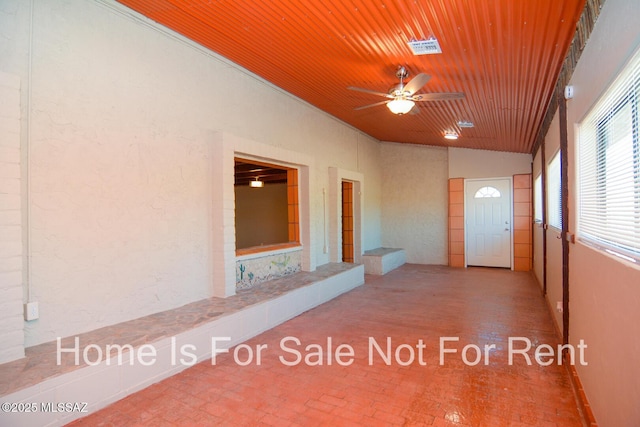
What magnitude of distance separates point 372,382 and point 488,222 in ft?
21.6

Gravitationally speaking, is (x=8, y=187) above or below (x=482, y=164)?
below

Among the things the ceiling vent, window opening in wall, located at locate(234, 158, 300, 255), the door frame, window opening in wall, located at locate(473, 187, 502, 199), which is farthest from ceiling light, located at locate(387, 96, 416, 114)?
window opening in wall, located at locate(234, 158, 300, 255)

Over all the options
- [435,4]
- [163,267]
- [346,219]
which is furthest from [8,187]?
[346,219]

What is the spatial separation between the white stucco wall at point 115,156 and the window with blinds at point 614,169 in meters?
3.42

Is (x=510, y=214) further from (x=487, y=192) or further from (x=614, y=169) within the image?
(x=614, y=169)

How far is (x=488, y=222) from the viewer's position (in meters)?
8.36

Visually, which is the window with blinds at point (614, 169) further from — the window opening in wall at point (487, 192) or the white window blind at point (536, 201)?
the window opening in wall at point (487, 192)

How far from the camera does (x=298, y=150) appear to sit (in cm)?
572

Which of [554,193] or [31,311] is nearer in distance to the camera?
[31,311]

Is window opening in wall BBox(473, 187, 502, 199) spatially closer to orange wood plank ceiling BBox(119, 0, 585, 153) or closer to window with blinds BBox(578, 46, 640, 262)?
orange wood plank ceiling BBox(119, 0, 585, 153)

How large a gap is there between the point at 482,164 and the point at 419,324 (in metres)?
5.32

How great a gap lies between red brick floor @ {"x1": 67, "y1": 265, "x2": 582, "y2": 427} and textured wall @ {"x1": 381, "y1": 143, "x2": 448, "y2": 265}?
4.25 metres

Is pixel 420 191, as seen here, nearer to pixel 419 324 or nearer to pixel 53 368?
pixel 419 324

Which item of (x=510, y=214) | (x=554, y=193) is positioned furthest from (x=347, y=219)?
(x=554, y=193)
